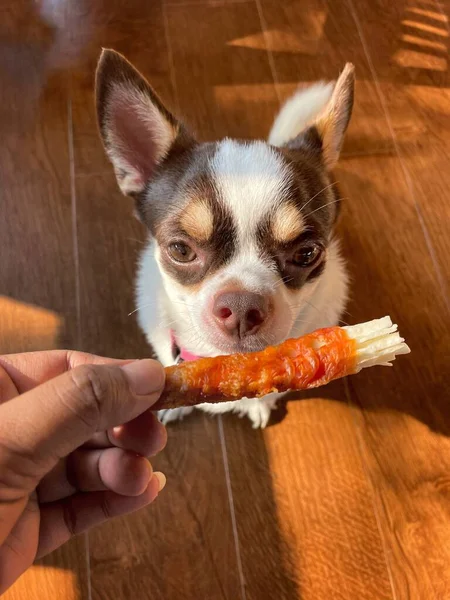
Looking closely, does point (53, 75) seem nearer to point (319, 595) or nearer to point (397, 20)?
point (397, 20)

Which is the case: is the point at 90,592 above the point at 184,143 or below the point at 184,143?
below

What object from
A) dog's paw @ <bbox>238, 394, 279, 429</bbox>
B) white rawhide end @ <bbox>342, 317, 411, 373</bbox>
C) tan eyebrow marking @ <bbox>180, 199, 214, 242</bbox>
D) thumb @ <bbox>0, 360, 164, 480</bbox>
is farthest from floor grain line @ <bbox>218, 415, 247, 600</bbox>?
thumb @ <bbox>0, 360, 164, 480</bbox>

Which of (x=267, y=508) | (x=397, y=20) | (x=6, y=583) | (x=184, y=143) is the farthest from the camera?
(x=397, y=20)

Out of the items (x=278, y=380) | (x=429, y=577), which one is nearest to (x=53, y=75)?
(x=278, y=380)

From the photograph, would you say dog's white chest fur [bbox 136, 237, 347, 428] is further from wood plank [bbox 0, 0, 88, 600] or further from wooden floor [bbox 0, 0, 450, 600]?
wood plank [bbox 0, 0, 88, 600]

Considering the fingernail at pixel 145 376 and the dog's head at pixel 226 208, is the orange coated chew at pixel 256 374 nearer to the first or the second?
the fingernail at pixel 145 376

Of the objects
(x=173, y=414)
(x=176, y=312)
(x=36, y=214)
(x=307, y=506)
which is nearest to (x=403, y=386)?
(x=307, y=506)
